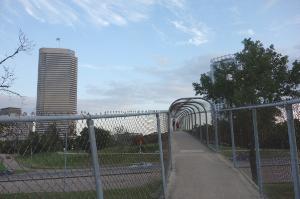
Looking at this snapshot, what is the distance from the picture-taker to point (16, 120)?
10.7 feet

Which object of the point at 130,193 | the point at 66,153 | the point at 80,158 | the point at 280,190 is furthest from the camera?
the point at 280,190

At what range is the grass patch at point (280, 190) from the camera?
29.8 ft

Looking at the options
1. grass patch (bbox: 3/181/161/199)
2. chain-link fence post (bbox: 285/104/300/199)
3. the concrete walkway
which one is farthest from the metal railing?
grass patch (bbox: 3/181/161/199)

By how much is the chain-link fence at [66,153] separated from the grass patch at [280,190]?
3.77 meters

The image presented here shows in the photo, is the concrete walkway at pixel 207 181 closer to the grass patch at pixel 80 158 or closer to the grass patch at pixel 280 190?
the grass patch at pixel 280 190

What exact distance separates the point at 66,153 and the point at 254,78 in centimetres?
1357

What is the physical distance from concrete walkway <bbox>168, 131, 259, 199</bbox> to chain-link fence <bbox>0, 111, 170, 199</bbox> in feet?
6.56

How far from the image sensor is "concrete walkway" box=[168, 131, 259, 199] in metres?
8.06

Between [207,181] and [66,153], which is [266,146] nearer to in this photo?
[207,181]

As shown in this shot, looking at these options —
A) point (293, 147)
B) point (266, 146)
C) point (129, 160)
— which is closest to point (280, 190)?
point (266, 146)

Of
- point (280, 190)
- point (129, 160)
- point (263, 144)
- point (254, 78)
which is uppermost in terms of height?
point (254, 78)

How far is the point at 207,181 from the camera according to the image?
29.7ft

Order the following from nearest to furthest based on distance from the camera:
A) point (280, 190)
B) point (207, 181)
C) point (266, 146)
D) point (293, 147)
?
point (293, 147) < point (207, 181) < point (280, 190) < point (266, 146)

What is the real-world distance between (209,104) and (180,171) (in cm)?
628
